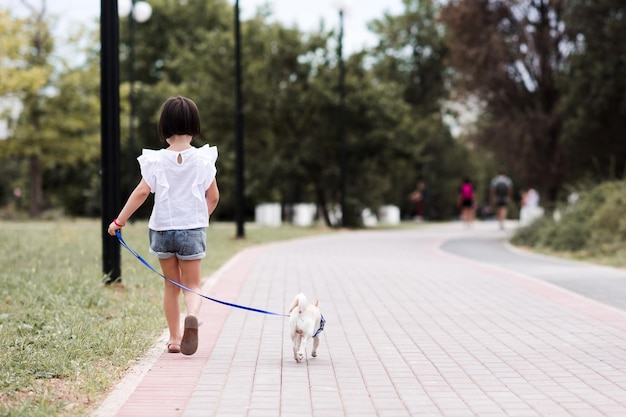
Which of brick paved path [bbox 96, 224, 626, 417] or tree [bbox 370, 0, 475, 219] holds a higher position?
tree [bbox 370, 0, 475, 219]

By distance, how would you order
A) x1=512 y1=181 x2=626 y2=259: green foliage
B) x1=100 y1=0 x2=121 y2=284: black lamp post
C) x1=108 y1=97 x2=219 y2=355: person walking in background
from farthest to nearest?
x1=512 y1=181 x2=626 y2=259: green foliage
x1=100 y1=0 x2=121 y2=284: black lamp post
x1=108 y1=97 x2=219 y2=355: person walking in background

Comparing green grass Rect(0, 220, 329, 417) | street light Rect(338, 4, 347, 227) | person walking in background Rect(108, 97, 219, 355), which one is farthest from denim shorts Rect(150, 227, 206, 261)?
A: street light Rect(338, 4, 347, 227)

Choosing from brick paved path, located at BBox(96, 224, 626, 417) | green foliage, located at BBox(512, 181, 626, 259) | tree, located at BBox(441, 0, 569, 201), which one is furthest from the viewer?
tree, located at BBox(441, 0, 569, 201)

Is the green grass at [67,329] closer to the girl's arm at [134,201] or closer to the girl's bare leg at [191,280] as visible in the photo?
the girl's bare leg at [191,280]

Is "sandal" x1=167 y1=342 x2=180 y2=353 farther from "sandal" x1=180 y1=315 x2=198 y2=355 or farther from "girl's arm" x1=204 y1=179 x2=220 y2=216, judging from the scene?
"girl's arm" x1=204 y1=179 x2=220 y2=216

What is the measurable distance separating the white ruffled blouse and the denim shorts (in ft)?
0.15

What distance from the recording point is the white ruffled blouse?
22.4 ft

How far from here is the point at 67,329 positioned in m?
7.68

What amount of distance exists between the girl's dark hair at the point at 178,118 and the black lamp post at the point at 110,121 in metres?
4.22

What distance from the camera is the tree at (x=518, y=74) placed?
24.3 m

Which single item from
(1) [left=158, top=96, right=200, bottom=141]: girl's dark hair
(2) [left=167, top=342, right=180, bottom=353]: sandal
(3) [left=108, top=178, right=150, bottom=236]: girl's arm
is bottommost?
(2) [left=167, top=342, right=180, bottom=353]: sandal

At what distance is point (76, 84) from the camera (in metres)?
39.4

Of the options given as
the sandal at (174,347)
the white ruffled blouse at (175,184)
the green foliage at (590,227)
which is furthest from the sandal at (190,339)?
the green foliage at (590,227)

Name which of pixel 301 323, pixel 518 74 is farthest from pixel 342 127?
pixel 301 323
